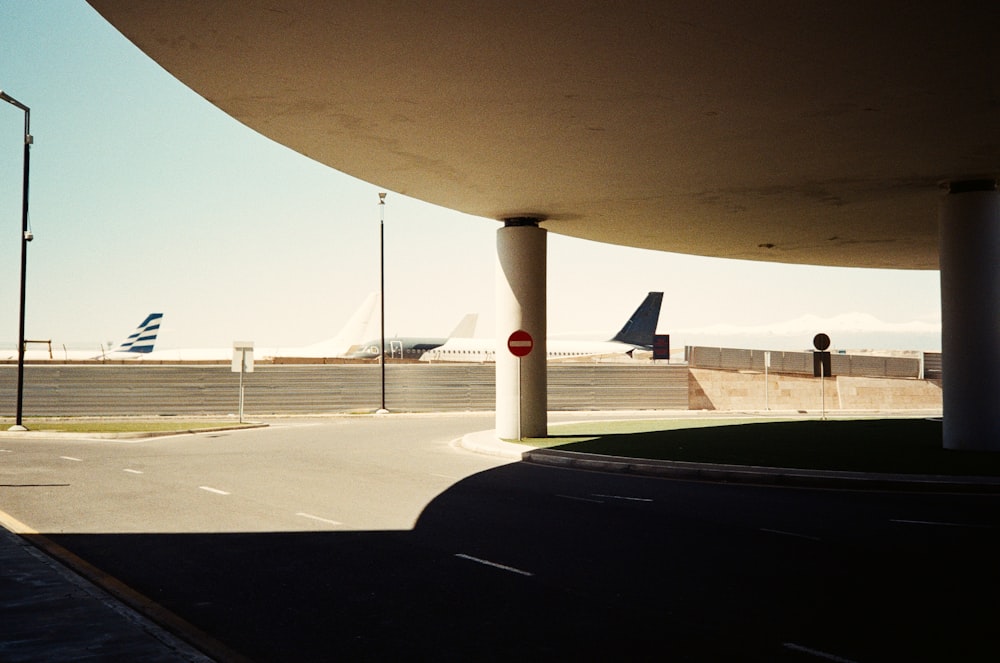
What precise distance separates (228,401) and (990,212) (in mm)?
31852

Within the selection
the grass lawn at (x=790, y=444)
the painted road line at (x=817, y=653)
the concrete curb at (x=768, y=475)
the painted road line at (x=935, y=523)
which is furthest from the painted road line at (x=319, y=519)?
the grass lawn at (x=790, y=444)

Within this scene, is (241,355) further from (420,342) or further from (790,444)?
(420,342)

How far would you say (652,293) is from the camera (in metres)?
86.2

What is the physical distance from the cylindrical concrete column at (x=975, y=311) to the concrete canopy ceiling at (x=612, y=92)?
1.12 meters

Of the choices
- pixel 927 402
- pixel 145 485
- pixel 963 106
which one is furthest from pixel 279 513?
pixel 927 402

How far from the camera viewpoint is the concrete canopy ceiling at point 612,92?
1047 cm

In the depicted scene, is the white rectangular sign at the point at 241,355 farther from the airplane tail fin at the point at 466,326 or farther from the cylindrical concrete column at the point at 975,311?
the airplane tail fin at the point at 466,326

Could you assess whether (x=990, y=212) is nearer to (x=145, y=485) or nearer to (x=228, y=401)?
(x=145, y=485)

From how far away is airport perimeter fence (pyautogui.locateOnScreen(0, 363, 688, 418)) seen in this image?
130 ft

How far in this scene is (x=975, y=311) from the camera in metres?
19.7

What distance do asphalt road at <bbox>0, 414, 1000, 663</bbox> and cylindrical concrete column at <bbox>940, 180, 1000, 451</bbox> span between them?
262 inches

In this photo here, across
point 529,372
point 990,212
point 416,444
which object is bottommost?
point 416,444

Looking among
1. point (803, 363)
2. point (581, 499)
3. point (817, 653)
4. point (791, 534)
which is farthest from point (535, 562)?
point (803, 363)

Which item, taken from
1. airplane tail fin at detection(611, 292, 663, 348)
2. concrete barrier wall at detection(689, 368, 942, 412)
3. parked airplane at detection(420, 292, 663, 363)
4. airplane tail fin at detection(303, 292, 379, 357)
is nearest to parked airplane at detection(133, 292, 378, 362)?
airplane tail fin at detection(303, 292, 379, 357)
